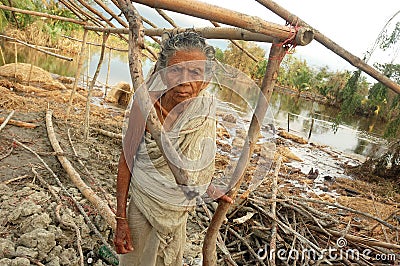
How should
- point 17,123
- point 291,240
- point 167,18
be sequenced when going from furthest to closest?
point 17,123, point 167,18, point 291,240

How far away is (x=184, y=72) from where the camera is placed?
53.3 inches

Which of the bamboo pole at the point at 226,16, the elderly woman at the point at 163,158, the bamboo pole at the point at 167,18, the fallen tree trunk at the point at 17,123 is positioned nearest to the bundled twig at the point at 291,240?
the elderly woman at the point at 163,158

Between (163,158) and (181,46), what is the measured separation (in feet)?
1.80

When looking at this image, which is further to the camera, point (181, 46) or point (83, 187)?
point (83, 187)

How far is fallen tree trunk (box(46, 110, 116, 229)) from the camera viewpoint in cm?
268

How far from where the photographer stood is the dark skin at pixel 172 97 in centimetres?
136

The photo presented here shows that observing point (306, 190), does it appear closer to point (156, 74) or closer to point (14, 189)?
point (14, 189)

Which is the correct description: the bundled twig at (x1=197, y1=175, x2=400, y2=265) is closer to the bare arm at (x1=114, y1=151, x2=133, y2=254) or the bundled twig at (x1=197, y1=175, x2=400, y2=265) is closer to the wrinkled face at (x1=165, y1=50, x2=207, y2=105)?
the bare arm at (x1=114, y1=151, x2=133, y2=254)

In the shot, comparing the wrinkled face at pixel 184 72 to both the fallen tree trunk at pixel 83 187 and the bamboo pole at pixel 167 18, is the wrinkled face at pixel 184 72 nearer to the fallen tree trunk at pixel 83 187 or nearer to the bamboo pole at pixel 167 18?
the fallen tree trunk at pixel 83 187

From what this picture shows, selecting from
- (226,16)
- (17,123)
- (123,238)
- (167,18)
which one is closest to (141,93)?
(226,16)

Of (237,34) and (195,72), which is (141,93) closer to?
(195,72)

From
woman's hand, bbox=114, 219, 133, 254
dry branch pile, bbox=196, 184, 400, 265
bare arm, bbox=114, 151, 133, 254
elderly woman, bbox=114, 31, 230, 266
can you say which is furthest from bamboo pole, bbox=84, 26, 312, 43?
dry branch pile, bbox=196, 184, 400, 265

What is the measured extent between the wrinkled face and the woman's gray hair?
0.06 ft

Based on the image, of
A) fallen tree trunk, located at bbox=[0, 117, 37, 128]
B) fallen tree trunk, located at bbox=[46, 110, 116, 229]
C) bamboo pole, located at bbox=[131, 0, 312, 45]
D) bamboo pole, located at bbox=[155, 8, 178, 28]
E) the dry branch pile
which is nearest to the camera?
bamboo pole, located at bbox=[131, 0, 312, 45]
